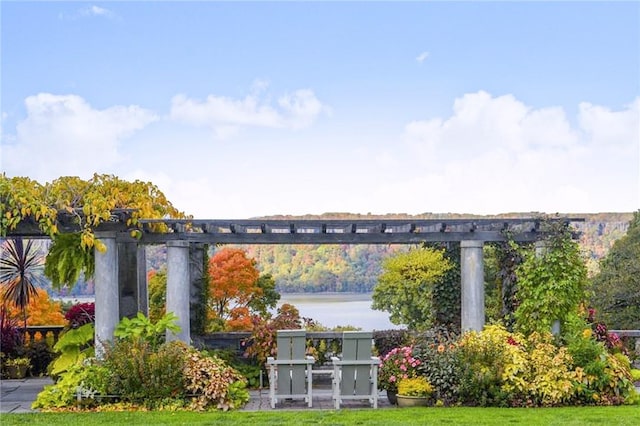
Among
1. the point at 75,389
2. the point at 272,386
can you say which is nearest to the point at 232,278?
the point at 272,386

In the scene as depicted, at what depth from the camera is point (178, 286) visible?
10.5 m

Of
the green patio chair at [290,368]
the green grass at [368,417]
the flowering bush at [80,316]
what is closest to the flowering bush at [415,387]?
the green grass at [368,417]

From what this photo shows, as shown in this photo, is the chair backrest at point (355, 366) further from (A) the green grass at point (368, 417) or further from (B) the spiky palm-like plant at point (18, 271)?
(B) the spiky palm-like plant at point (18, 271)

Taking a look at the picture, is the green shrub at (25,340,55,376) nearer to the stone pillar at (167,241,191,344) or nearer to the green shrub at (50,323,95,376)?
the green shrub at (50,323,95,376)

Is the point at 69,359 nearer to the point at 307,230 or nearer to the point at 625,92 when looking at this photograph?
the point at 307,230

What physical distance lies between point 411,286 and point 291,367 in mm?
5026

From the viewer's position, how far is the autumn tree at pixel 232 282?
15312 millimetres

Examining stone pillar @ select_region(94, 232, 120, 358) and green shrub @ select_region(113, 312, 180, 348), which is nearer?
green shrub @ select_region(113, 312, 180, 348)

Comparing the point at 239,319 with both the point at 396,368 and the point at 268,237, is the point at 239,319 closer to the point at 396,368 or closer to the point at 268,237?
the point at 268,237

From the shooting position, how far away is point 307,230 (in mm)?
10828

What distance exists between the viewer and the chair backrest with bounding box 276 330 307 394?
31.1 feet

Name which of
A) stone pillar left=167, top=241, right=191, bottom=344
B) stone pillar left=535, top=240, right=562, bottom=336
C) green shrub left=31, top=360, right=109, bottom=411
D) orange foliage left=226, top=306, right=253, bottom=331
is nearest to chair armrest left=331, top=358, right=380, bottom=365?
stone pillar left=167, top=241, right=191, bottom=344

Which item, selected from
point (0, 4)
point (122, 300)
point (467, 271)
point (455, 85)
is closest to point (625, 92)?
point (455, 85)

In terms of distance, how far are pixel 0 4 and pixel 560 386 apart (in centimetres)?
939
